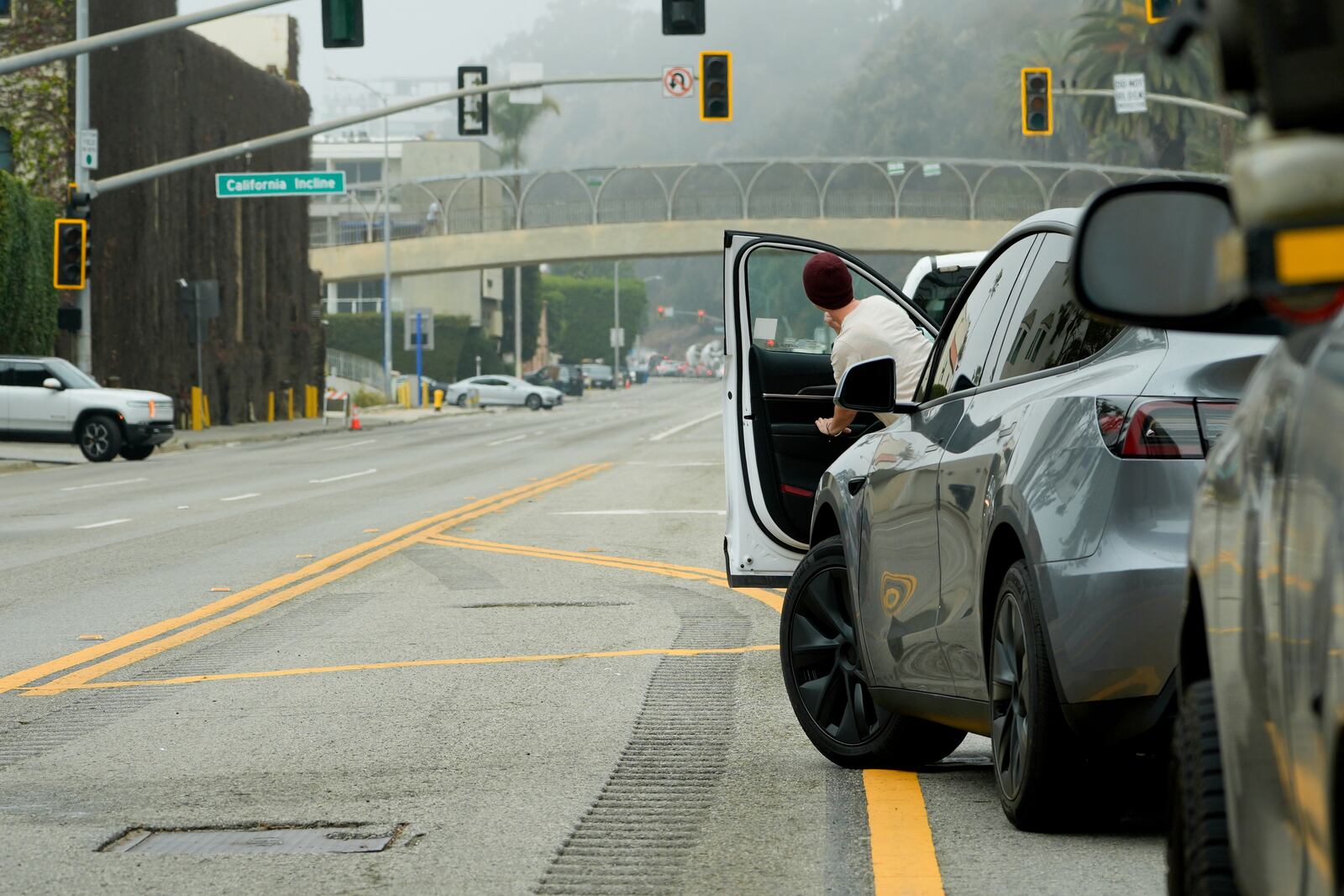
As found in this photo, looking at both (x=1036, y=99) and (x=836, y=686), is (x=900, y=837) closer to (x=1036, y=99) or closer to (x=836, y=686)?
(x=836, y=686)

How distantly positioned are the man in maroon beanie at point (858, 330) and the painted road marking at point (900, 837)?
2495 mm

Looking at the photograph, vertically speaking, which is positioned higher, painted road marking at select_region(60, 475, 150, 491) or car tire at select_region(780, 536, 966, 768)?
car tire at select_region(780, 536, 966, 768)

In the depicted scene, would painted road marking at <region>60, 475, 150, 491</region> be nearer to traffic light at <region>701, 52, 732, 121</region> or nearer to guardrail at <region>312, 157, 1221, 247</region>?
traffic light at <region>701, 52, 732, 121</region>

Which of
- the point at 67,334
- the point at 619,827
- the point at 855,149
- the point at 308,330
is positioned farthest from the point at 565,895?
the point at 855,149

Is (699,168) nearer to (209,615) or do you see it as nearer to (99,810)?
(209,615)

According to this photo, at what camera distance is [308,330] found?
63.8 metres

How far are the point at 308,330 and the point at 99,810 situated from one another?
194ft

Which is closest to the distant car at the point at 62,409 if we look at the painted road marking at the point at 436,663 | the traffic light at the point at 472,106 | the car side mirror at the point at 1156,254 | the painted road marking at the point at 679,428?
the traffic light at the point at 472,106

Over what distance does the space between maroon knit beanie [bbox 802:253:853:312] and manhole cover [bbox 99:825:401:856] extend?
3.71 m

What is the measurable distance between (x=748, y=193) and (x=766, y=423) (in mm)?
59111

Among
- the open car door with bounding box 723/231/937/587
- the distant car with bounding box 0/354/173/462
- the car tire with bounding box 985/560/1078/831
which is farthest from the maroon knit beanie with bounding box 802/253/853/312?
the distant car with bounding box 0/354/173/462

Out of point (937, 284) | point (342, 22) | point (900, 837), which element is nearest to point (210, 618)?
point (900, 837)

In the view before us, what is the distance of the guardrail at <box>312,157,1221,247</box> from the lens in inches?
2608

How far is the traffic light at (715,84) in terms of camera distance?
29438 mm
